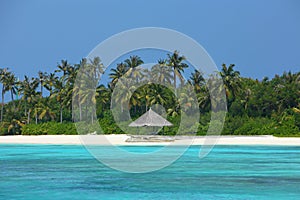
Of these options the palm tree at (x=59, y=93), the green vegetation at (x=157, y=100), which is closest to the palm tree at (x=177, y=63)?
the green vegetation at (x=157, y=100)

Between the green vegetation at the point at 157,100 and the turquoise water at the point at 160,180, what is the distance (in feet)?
62.9

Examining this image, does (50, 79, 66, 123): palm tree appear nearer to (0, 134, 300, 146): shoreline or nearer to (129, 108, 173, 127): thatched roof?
(0, 134, 300, 146): shoreline

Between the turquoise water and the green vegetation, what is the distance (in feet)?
62.9

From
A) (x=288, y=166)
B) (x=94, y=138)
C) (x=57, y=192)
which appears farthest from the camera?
(x=94, y=138)

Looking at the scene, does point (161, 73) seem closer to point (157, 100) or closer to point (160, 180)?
point (157, 100)

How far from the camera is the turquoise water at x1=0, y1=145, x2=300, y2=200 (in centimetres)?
1473

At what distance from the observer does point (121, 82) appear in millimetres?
52188

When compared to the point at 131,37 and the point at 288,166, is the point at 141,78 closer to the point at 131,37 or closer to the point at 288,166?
the point at 131,37

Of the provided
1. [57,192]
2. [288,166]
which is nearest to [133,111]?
[288,166]

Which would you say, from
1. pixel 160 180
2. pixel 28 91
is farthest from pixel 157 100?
pixel 160 180

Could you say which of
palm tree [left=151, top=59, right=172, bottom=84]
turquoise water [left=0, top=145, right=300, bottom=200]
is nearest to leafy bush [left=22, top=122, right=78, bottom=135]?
palm tree [left=151, top=59, right=172, bottom=84]

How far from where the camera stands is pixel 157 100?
49.1m

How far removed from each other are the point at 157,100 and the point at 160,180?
31426mm

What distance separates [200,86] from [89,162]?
28411 mm
